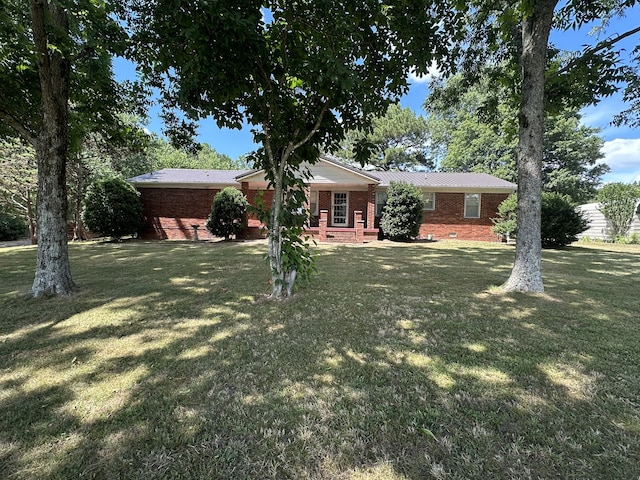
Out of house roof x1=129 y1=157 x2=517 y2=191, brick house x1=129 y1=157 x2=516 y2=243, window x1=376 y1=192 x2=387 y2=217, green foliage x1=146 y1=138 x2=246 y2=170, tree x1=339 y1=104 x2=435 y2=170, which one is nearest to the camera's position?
house roof x1=129 y1=157 x2=517 y2=191

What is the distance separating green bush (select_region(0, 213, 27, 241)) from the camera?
16.5 meters

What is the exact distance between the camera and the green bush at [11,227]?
1648cm

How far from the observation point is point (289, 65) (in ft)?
13.2

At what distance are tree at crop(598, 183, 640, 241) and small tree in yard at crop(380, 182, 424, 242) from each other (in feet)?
36.8

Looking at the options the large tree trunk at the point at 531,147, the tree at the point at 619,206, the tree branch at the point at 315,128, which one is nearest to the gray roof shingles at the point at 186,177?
the tree branch at the point at 315,128

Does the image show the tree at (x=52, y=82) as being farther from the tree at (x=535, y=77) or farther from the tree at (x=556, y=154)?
the tree at (x=556, y=154)

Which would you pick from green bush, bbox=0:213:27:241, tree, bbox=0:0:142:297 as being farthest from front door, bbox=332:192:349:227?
green bush, bbox=0:213:27:241

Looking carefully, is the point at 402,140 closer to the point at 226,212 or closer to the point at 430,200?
the point at 430,200

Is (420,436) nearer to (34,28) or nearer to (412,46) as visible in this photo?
(412,46)

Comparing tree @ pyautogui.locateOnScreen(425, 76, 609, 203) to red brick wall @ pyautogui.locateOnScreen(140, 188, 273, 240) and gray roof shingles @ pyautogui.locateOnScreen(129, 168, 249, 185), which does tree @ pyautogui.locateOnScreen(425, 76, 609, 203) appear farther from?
red brick wall @ pyautogui.locateOnScreen(140, 188, 273, 240)

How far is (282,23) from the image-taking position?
3.97 metres

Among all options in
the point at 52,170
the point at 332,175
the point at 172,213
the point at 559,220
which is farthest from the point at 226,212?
the point at 559,220

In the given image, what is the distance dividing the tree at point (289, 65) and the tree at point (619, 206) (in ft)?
58.6

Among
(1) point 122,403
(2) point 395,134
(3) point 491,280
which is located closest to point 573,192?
(2) point 395,134
